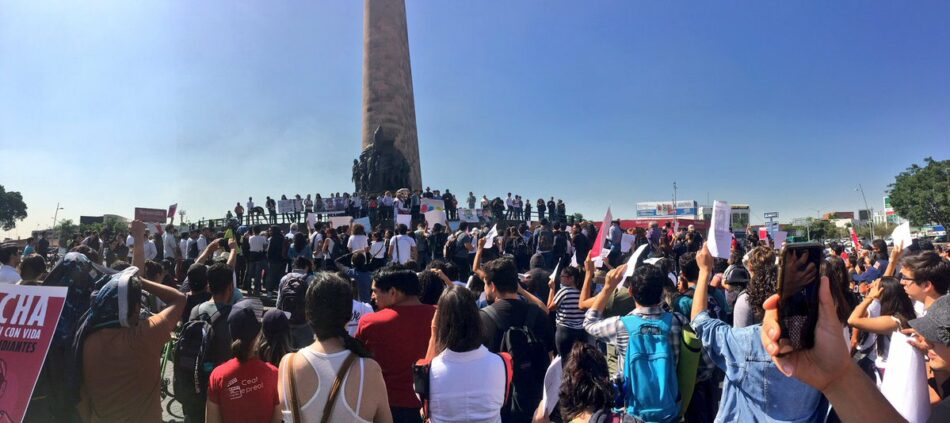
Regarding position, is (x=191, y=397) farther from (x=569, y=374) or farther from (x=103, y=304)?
(x=569, y=374)

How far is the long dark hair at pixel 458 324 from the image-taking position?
7.82ft

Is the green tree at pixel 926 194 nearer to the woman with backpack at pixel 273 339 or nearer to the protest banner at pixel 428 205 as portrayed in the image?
the protest banner at pixel 428 205

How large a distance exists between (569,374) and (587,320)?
0.88 meters

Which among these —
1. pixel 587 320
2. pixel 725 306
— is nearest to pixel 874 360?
pixel 725 306

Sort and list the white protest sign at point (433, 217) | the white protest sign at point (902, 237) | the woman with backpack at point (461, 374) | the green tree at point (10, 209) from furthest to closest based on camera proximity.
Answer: the green tree at point (10, 209) < the white protest sign at point (433, 217) < the white protest sign at point (902, 237) < the woman with backpack at point (461, 374)

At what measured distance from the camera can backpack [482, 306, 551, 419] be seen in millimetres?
3137

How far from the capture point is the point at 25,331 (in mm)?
2781

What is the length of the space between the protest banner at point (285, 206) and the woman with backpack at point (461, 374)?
1929cm

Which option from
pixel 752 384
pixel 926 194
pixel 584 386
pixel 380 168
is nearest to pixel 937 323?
pixel 752 384

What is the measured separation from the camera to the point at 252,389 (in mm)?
2412

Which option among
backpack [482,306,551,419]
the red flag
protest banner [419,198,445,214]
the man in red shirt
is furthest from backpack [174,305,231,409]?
protest banner [419,198,445,214]

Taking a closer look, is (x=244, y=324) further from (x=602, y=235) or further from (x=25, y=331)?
(x=602, y=235)

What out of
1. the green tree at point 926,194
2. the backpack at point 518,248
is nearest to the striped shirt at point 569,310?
the backpack at point 518,248

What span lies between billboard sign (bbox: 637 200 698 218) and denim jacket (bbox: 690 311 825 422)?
90.4 meters
